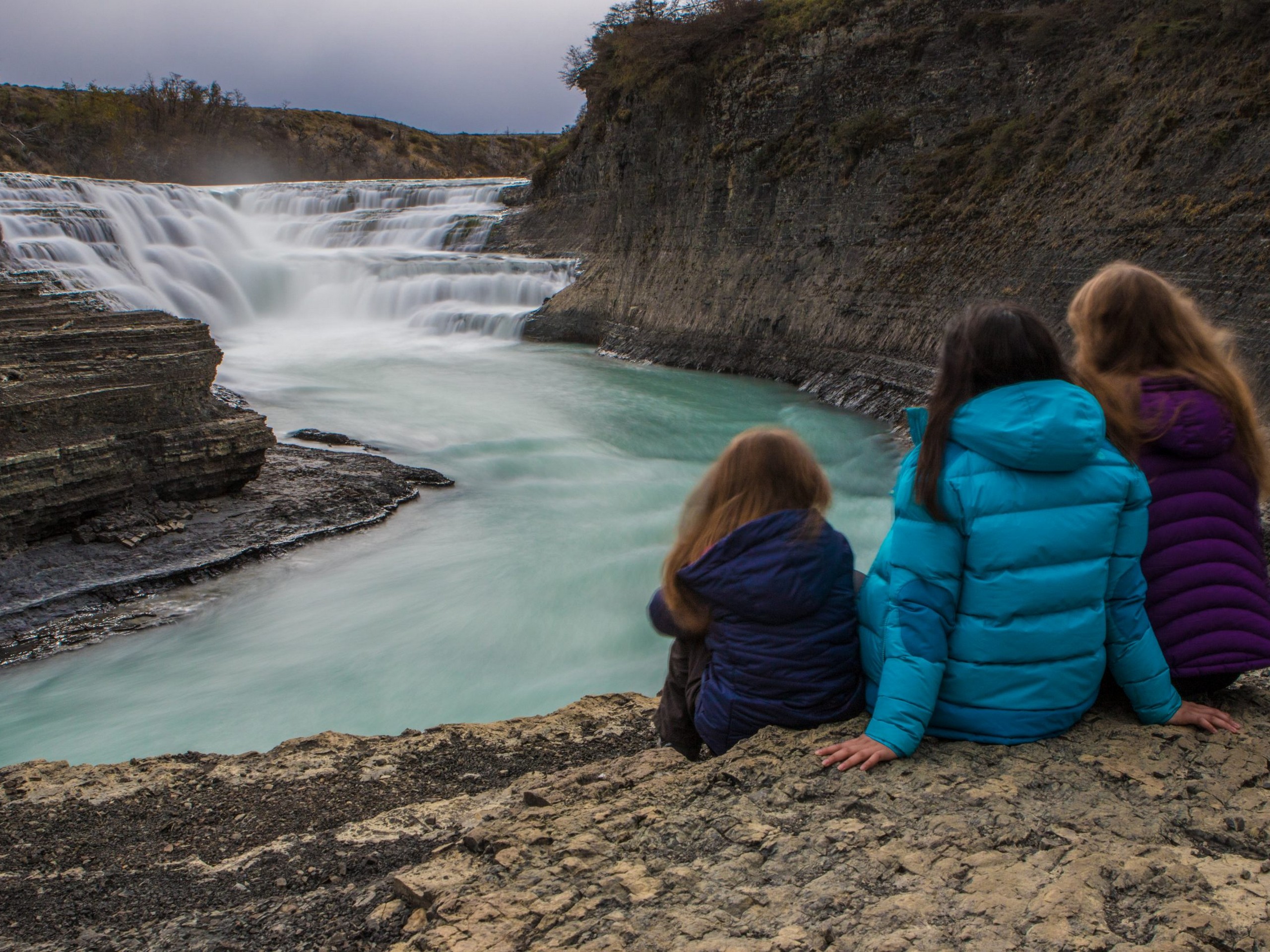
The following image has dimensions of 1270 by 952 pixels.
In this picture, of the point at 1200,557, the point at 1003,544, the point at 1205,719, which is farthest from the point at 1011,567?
the point at 1205,719

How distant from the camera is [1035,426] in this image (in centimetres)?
252

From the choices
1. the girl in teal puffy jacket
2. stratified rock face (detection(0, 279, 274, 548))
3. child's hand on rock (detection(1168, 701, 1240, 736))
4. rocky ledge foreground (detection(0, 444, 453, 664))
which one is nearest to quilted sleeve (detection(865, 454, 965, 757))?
the girl in teal puffy jacket

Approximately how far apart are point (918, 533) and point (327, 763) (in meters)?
2.94

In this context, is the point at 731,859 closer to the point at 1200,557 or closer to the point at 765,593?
the point at 765,593

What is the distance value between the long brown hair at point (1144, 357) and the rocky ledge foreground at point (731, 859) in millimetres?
899

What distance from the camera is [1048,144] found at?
13.6 m

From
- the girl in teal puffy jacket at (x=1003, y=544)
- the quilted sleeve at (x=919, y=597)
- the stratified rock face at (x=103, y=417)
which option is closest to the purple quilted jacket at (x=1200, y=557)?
the girl in teal puffy jacket at (x=1003, y=544)

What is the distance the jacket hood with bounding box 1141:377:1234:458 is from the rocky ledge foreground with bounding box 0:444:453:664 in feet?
21.6

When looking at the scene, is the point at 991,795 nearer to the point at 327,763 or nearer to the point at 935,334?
the point at 327,763

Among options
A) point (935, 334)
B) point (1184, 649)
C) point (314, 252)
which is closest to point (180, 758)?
point (1184, 649)

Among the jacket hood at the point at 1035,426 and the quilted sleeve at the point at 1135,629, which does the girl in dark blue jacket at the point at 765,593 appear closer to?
the jacket hood at the point at 1035,426

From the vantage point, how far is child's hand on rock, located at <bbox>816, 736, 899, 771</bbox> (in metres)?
2.80

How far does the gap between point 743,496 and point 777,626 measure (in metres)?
0.42

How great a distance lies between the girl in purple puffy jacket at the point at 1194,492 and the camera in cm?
295
